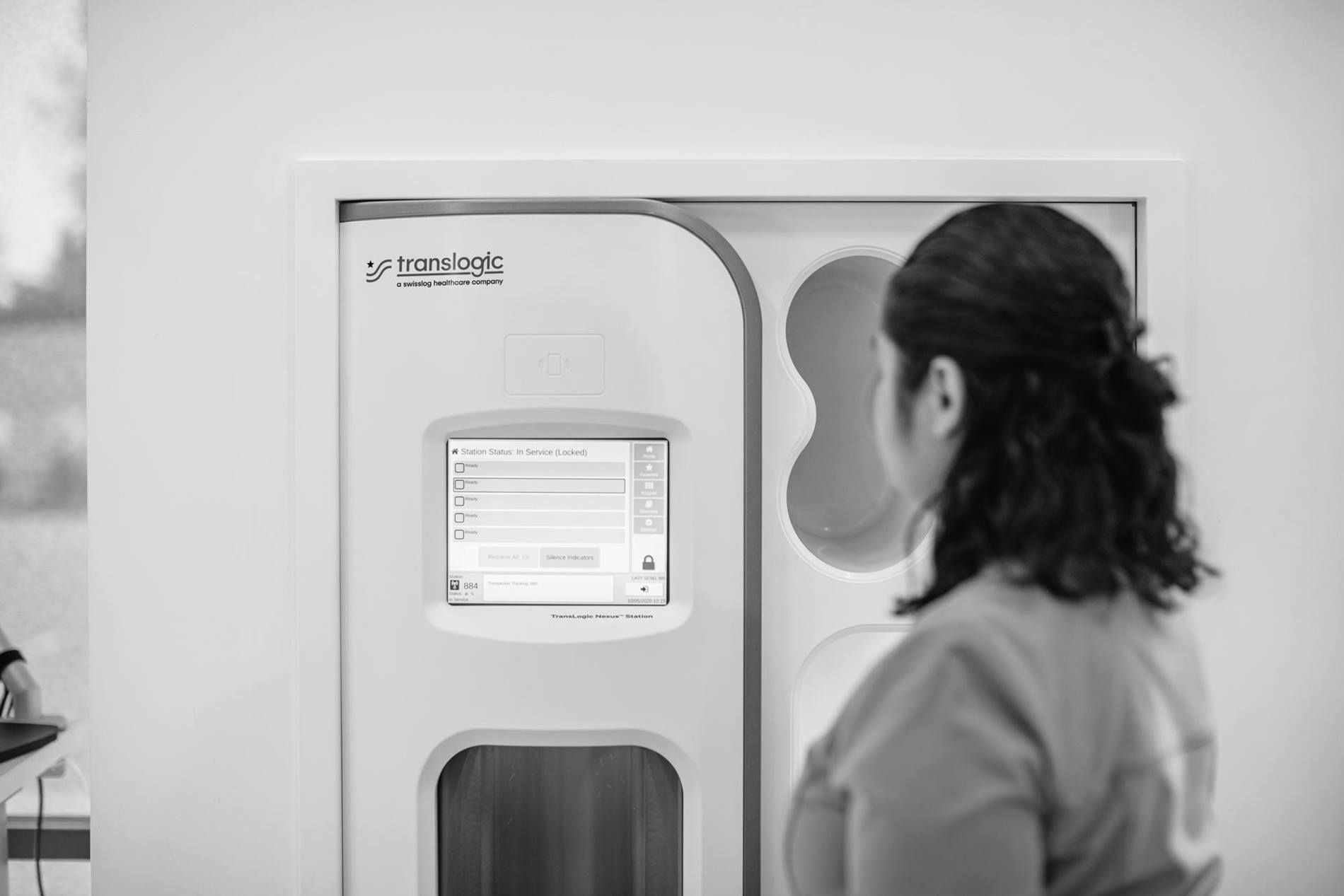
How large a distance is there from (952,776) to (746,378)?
68 cm

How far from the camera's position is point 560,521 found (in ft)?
3.63

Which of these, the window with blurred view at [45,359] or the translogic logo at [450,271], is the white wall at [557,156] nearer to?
the translogic logo at [450,271]

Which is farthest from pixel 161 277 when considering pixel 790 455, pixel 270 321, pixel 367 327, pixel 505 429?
pixel 790 455

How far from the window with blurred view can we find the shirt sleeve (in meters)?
1.40

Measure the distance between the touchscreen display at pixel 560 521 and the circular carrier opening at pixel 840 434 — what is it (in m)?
0.22

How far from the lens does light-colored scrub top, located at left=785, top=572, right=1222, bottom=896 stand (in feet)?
1.51

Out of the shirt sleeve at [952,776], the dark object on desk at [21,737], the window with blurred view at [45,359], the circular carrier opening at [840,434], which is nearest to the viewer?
the shirt sleeve at [952,776]

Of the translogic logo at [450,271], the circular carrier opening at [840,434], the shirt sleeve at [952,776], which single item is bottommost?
the shirt sleeve at [952,776]

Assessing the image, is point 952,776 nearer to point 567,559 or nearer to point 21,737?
point 567,559

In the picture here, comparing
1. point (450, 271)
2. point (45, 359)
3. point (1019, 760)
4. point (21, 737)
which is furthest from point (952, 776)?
point (45, 359)

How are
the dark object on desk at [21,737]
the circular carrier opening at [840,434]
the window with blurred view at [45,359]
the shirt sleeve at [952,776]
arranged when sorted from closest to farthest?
the shirt sleeve at [952,776] < the dark object on desk at [21,737] < the circular carrier opening at [840,434] < the window with blurred view at [45,359]

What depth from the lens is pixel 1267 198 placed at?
112cm

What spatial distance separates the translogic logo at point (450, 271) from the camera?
1.08m

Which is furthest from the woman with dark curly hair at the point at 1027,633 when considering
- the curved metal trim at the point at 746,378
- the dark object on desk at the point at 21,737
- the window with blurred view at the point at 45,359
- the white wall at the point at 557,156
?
the window with blurred view at the point at 45,359
